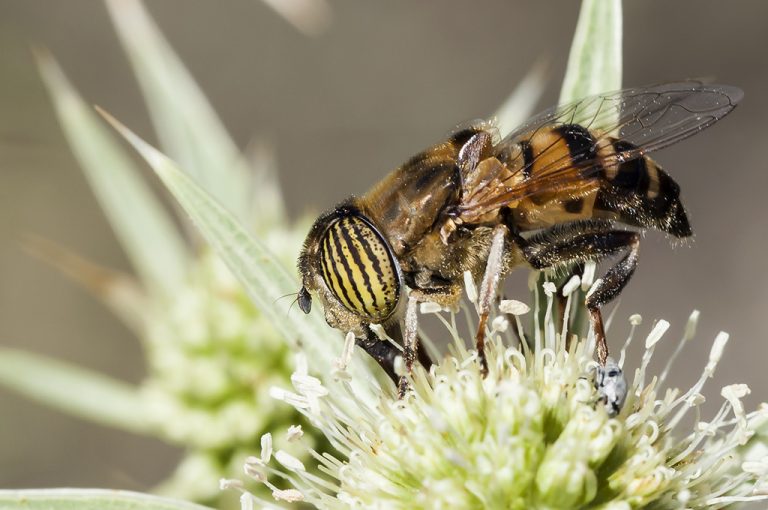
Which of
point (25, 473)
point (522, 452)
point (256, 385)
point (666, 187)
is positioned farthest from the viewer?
point (25, 473)

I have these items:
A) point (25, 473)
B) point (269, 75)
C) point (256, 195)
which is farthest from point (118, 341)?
point (256, 195)

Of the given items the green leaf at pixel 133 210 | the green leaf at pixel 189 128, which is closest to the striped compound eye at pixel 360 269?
the green leaf at pixel 189 128

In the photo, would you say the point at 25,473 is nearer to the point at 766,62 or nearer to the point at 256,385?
the point at 256,385

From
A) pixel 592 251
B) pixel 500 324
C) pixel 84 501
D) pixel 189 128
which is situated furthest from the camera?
pixel 189 128

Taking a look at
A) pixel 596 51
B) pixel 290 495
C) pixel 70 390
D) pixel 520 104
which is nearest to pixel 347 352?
pixel 290 495

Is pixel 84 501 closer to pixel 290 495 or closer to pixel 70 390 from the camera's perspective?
pixel 290 495

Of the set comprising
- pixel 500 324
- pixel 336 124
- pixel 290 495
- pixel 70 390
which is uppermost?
pixel 336 124
